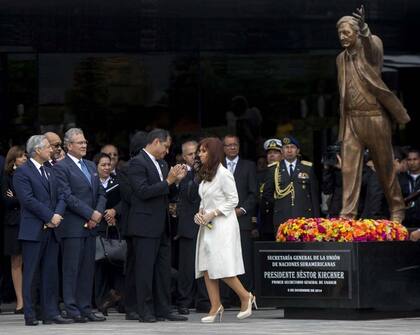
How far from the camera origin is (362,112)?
1755cm

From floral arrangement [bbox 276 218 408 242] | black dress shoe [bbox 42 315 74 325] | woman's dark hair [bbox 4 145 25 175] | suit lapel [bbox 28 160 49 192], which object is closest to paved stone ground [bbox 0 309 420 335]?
black dress shoe [bbox 42 315 74 325]

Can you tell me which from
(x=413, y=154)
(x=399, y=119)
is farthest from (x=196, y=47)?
(x=399, y=119)

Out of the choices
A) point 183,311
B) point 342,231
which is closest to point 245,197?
point 183,311

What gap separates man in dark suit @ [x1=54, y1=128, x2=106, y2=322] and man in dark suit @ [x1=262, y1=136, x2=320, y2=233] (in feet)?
9.53

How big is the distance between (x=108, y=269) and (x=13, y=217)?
1.38 metres

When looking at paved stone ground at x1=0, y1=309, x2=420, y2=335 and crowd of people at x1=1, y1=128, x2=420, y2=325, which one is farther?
crowd of people at x1=1, y1=128, x2=420, y2=325

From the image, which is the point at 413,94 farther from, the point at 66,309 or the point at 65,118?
the point at 66,309

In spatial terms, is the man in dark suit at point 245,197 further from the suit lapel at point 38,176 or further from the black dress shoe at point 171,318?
the suit lapel at point 38,176

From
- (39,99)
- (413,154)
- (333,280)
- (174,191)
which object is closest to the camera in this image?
(333,280)

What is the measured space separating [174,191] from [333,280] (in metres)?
2.49

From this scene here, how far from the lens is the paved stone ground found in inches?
602

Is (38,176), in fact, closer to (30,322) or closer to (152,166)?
(152,166)

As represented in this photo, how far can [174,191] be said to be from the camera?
18.2 meters

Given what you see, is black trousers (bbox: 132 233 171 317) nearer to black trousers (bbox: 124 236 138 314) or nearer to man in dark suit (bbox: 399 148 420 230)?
black trousers (bbox: 124 236 138 314)
